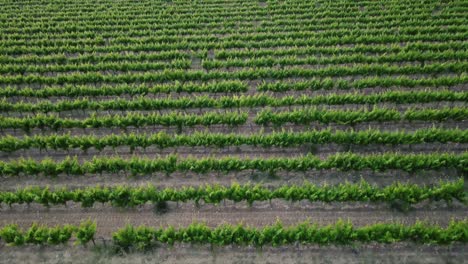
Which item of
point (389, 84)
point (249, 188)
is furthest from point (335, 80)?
point (249, 188)

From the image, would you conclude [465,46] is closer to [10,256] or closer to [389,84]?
[389,84]

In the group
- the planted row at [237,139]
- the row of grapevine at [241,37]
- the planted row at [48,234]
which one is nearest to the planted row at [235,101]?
the planted row at [237,139]

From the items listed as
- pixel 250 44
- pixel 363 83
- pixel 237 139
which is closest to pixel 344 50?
pixel 363 83

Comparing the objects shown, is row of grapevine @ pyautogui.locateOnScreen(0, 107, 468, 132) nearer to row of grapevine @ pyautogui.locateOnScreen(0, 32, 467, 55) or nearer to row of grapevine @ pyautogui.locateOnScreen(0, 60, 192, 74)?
row of grapevine @ pyautogui.locateOnScreen(0, 60, 192, 74)

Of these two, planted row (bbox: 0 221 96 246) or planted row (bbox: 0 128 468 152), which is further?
planted row (bbox: 0 128 468 152)

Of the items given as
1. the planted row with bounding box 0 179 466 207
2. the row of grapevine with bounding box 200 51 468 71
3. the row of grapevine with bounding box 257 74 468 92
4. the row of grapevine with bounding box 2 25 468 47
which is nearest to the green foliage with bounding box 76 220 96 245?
the planted row with bounding box 0 179 466 207

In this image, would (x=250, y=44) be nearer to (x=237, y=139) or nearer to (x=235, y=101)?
(x=235, y=101)
